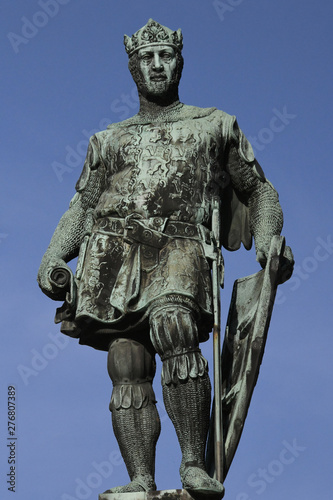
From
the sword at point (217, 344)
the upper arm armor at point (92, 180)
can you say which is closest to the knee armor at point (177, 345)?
the sword at point (217, 344)

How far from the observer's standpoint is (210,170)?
39.4ft

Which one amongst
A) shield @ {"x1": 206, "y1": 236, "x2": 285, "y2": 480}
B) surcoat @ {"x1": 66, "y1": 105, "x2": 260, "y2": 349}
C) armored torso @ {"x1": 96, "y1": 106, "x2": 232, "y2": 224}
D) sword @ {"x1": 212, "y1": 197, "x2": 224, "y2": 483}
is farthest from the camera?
armored torso @ {"x1": 96, "y1": 106, "x2": 232, "y2": 224}

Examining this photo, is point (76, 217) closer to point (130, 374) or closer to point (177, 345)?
Answer: point (130, 374)

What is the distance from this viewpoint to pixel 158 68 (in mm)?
12141

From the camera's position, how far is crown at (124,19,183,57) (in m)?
12.2

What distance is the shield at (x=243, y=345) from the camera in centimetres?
1136

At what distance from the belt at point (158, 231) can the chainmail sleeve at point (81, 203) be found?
61 centimetres

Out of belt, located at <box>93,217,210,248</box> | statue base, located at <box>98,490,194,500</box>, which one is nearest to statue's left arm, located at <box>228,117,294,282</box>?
belt, located at <box>93,217,210,248</box>

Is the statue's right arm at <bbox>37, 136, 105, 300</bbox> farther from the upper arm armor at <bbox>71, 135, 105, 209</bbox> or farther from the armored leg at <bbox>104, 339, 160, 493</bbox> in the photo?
the armored leg at <bbox>104, 339, 160, 493</bbox>

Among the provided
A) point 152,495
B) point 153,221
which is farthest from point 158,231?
point 152,495

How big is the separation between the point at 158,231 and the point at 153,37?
1.85m

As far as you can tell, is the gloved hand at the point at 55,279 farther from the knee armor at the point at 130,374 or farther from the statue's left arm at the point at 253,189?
the statue's left arm at the point at 253,189

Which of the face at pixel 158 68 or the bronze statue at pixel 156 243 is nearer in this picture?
the bronze statue at pixel 156 243

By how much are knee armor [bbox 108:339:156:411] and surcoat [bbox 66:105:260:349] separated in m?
0.18
